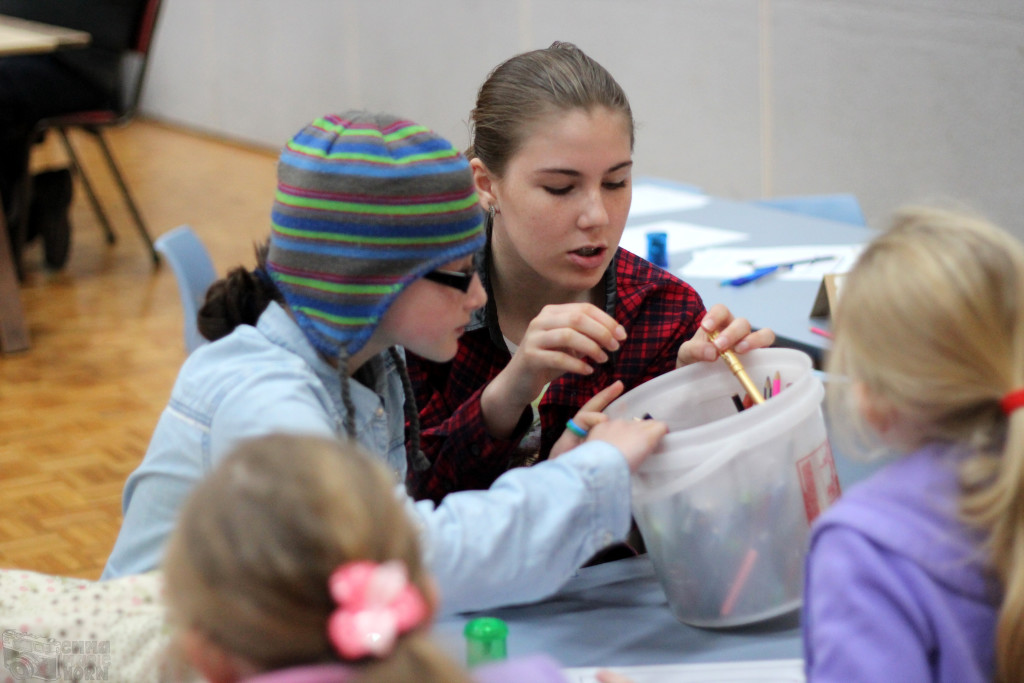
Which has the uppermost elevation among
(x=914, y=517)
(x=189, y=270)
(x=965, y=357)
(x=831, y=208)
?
(x=965, y=357)

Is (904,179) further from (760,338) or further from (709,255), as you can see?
(760,338)

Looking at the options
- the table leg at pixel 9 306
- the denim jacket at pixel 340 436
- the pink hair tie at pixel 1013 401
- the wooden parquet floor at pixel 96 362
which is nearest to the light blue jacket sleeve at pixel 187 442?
the denim jacket at pixel 340 436

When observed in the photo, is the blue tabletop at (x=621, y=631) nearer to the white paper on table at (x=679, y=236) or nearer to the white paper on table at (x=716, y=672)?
the white paper on table at (x=716, y=672)

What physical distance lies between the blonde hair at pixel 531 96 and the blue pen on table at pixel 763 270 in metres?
0.71

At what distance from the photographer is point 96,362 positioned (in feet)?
13.2

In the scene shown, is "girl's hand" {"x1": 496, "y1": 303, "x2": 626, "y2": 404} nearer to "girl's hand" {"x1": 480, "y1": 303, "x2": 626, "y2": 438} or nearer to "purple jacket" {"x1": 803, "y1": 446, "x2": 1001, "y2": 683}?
"girl's hand" {"x1": 480, "y1": 303, "x2": 626, "y2": 438}

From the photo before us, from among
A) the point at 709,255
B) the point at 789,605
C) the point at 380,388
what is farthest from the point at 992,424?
the point at 709,255

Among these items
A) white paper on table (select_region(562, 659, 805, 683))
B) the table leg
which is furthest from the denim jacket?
the table leg

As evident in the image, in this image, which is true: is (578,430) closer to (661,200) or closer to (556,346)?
(556,346)

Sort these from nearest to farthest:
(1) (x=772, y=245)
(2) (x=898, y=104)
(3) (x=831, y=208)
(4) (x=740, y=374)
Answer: (4) (x=740, y=374) < (1) (x=772, y=245) < (3) (x=831, y=208) < (2) (x=898, y=104)

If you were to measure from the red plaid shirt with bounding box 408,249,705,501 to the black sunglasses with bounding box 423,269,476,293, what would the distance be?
352 millimetres

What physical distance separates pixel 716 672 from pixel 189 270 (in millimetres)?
1600

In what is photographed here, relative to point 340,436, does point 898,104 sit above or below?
below

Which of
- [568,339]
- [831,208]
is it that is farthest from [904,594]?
[831,208]
